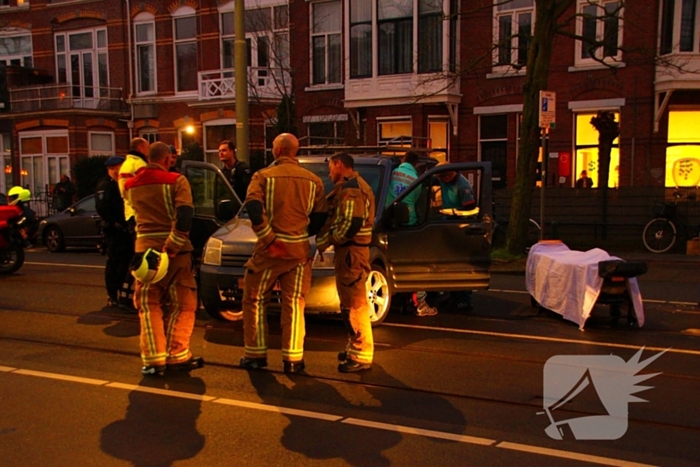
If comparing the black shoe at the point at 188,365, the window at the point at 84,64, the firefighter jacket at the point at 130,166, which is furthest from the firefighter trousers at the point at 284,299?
the window at the point at 84,64

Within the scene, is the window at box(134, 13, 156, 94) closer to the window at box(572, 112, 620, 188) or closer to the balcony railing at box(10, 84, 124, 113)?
the balcony railing at box(10, 84, 124, 113)

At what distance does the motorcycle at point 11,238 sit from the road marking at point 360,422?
22.0ft

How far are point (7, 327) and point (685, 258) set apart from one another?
1309 cm

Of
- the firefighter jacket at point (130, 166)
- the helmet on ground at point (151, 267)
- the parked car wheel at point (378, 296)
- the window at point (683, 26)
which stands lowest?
the parked car wheel at point (378, 296)

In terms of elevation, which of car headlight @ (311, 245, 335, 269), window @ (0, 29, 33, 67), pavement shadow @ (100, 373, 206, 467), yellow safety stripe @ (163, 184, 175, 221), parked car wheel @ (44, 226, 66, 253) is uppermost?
window @ (0, 29, 33, 67)

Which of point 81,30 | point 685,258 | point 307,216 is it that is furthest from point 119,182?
point 81,30

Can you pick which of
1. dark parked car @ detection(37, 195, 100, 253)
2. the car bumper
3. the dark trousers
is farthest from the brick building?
the car bumper

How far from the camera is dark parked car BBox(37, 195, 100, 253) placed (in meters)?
18.5

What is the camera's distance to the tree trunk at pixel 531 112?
14602mm

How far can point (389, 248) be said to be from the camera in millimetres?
8578

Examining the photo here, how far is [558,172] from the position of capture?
22547 mm

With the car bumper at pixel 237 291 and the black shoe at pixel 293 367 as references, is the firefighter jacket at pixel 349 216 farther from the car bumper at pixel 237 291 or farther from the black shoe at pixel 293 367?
the car bumper at pixel 237 291

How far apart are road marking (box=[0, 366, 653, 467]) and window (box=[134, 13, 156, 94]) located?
26020mm

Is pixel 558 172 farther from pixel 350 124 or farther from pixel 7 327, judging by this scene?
pixel 7 327
